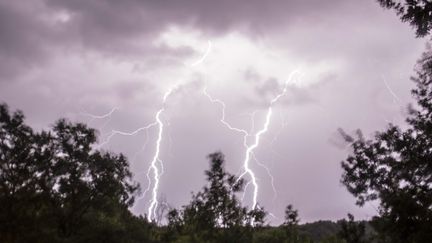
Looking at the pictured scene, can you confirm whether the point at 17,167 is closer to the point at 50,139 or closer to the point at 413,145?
the point at 50,139

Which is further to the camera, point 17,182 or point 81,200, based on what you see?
point 81,200

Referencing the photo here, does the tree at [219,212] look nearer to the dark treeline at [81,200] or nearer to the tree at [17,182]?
the dark treeline at [81,200]

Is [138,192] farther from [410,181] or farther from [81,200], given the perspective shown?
[410,181]

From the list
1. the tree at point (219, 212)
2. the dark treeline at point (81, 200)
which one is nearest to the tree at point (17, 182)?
the dark treeline at point (81, 200)

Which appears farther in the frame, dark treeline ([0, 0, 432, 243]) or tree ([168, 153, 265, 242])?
tree ([168, 153, 265, 242])

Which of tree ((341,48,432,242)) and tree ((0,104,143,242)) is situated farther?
tree ((0,104,143,242))

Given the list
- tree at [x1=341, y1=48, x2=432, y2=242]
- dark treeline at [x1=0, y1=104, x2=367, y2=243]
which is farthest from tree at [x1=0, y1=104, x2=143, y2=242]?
tree at [x1=341, y1=48, x2=432, y2=242]

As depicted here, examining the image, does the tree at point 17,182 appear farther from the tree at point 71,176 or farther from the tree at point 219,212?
the tree at point 219,212

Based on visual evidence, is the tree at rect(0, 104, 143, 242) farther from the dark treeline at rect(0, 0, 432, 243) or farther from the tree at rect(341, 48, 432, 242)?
the tree at rect(341, 48, 432, 242)

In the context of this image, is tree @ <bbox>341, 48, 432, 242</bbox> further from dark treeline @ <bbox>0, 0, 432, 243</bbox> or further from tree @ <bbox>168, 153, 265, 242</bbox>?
tree @ <bbox>168, 153, 265, 242</bbox>

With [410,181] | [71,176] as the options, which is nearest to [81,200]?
[71,176]

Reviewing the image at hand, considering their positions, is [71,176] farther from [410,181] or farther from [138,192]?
[410,181]

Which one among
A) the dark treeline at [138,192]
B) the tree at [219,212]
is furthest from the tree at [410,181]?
the tree at [219,212]

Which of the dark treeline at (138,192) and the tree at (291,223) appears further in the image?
the tree at (291,223)
